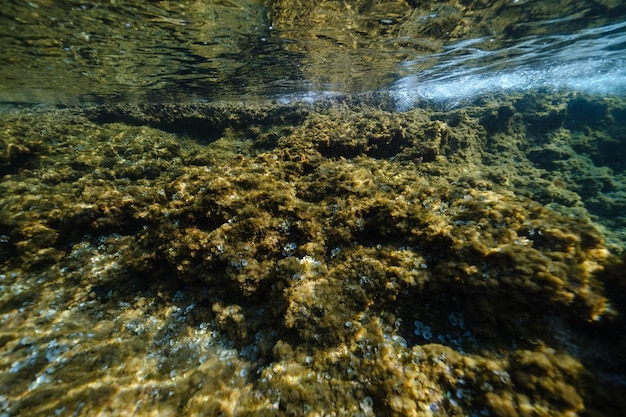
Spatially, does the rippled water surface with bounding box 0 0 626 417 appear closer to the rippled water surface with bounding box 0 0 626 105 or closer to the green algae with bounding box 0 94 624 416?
the green algae with bounding box 0 94 624 416

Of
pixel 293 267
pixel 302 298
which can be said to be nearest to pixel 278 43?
pixel 293 267

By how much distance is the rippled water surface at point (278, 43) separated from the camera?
8.51m

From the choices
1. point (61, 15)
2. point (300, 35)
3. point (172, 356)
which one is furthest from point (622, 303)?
point (61, 15)

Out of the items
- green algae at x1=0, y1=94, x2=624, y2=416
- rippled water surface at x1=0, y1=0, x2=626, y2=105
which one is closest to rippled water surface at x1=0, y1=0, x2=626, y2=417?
green algae at x1=0, y1=94, x2=624, y2=416

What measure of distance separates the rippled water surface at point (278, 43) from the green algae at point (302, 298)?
545 cm

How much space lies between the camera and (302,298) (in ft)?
11.8

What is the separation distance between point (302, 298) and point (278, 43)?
35.8 feet

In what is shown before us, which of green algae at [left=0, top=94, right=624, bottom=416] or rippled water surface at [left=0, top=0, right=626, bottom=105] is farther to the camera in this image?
rippled water surface at [left=0, top=0, right=626, bottom=105]

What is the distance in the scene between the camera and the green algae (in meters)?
2.77

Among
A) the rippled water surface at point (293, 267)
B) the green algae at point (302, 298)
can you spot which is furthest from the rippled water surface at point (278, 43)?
the green algae at point (302, 298)

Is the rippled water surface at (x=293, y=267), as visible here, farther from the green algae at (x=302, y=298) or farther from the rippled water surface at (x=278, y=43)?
the rippled water surface at (x=278, y=43)

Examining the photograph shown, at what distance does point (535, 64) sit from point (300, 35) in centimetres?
1802

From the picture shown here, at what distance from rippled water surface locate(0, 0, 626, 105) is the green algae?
17.9ft

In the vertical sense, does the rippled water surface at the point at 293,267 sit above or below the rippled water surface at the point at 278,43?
below
